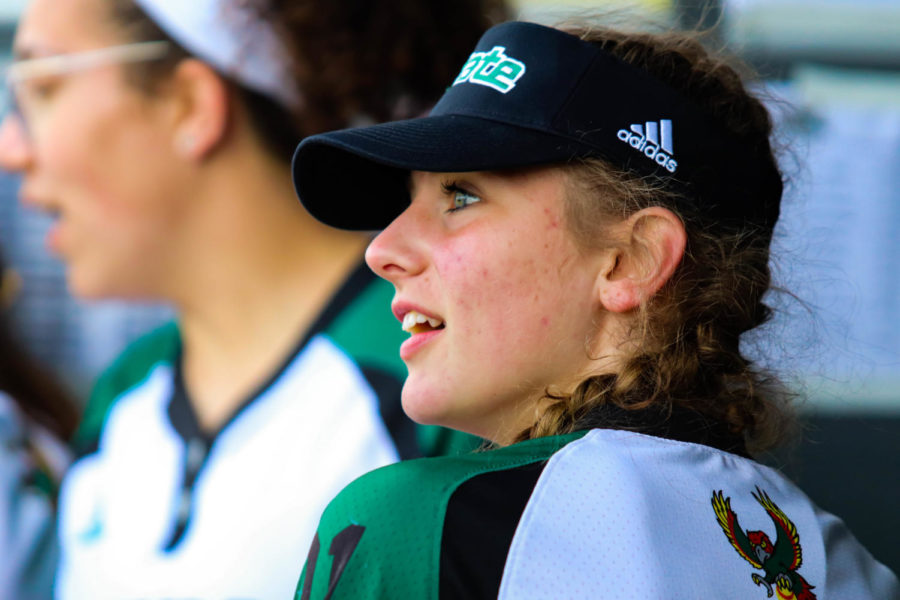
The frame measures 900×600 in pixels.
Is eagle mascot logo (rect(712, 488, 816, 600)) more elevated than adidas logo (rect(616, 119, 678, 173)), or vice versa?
adidas logo (rect(616, 119, 678, 173))

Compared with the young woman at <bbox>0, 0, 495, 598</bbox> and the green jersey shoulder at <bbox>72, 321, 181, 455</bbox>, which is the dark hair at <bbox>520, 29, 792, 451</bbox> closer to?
the young woman at <bbox>0, 0, 495, 598</bbox>

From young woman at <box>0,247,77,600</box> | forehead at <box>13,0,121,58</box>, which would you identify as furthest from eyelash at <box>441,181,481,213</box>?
young woman at <box>0,247,77,600</box>

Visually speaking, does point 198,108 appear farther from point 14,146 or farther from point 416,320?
point 416,320

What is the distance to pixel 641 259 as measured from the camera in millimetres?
1153

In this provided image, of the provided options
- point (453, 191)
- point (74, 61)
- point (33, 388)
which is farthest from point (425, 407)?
point (33, 388)

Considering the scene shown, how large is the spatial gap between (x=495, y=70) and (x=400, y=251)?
9.5 inches

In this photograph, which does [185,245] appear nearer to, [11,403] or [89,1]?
[89,1]

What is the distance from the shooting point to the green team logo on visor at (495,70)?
1160 millimetres

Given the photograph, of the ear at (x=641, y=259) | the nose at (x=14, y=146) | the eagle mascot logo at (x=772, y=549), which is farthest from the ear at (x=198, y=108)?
the eagle mascot logo at (x=772, y=549)

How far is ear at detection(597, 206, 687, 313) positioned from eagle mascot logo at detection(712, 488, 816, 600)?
0.26m

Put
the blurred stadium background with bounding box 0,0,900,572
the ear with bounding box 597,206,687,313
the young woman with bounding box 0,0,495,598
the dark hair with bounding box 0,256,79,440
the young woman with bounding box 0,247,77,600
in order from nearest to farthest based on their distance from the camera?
the ear with bounding box 597,206,687,313 < the young woman with bounding box 0,0,495,598 < the young woman with bounding box 0,247,77,600 < the blurred stadium background with bounding box 0,0,900,572 < the dark hair with bounding box 0,256,79,440

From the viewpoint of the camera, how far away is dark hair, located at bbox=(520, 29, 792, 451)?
42.9 inches

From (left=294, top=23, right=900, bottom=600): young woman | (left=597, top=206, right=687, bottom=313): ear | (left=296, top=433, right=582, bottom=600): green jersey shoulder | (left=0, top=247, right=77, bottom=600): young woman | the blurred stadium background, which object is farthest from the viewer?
the blurred stadium background

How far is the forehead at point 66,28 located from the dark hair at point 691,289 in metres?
1.23
